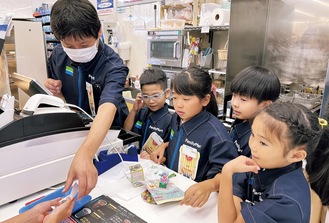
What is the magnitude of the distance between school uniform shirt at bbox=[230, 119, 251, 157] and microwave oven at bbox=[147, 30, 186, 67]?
158 cm

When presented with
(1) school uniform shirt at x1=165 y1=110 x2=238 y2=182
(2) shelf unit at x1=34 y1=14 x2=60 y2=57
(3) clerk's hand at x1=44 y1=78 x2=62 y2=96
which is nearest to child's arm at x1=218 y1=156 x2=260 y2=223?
(1) school uniform shirt at x1=165 y1=110 x2=238 y2=182

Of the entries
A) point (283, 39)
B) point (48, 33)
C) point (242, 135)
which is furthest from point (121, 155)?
point (48, 33)

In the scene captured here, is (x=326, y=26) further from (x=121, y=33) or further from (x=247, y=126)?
(x=121, y=33)

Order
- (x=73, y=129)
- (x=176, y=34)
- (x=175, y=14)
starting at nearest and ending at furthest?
1. (x=73, y=129)
2. (x=176, y=34)
3. (x=175, y=14)

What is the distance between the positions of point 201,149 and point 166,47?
1932 millimetres

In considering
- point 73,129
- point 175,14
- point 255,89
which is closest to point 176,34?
point 175,14

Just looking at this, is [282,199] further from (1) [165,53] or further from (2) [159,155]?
(1) [165,53]

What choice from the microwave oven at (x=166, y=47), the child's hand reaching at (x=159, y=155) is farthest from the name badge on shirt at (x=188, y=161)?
the microwave oven at (x=166, y=47)

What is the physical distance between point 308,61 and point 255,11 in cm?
69

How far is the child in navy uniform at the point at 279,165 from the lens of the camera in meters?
0.71

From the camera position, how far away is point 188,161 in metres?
1.23

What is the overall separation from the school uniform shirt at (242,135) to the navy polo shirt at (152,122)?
0.43 m

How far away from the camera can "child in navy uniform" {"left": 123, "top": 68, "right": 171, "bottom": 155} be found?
1625mm

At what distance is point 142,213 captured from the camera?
0.85 m
